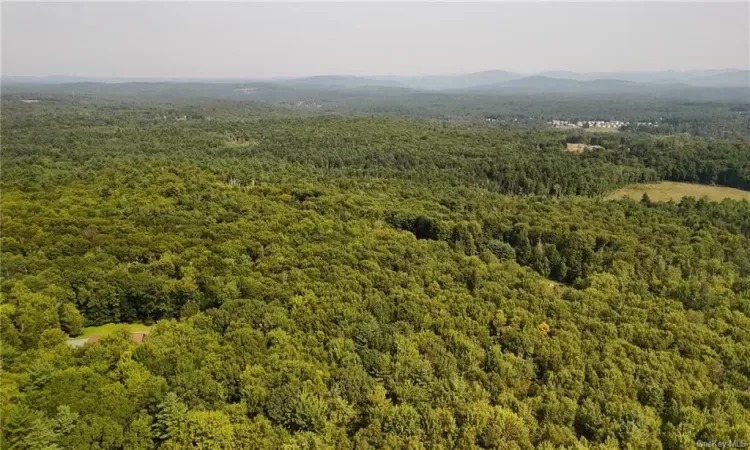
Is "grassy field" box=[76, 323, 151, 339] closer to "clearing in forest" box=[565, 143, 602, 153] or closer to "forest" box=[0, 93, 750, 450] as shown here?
"forest" box=[0, 93, 750, 450]

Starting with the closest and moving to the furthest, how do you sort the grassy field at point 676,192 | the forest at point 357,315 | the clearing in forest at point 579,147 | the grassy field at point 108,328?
the forest at point 357,315, the grassy field at point 108,328, the grassy field at point 676,192, the clearing in forest at point 579,147

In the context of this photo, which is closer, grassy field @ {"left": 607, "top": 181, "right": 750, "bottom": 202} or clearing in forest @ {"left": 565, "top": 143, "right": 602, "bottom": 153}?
grassy field @ {"left": 607, "top": 181, "right": 750, "bottom": 202}

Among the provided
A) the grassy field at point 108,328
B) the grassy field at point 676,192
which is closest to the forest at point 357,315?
the grassy field at point 108,328

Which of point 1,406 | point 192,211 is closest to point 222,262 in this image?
point 192,211

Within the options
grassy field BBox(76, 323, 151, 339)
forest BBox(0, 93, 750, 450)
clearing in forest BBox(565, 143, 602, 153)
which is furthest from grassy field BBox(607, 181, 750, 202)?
grassy field BBox(76, 323, 151, 339)

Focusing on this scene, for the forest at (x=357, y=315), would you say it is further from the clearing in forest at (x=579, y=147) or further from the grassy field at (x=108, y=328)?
the clearing in forest at (x=579, y=147)

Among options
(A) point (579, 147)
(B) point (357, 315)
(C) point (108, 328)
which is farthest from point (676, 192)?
(C) point (108, 328)

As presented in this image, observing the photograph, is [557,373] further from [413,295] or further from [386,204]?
[386,204]
